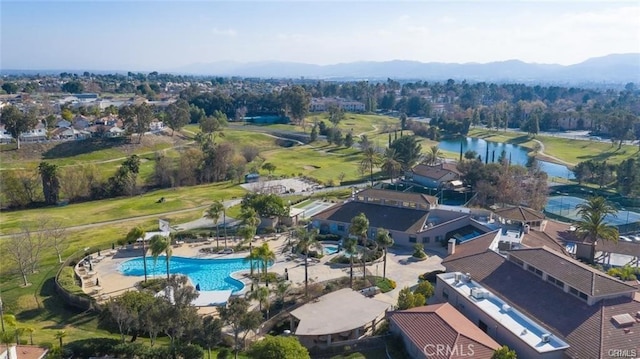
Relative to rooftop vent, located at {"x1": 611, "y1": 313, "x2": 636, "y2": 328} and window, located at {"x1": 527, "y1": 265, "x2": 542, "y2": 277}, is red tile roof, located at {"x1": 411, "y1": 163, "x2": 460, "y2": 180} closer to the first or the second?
window, located at {"x1": 527, "y1": 265, "x2": 542, "y2": 277}

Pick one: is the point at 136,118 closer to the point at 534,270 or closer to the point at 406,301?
the point at 406,301

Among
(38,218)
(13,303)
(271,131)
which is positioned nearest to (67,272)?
(13,303)

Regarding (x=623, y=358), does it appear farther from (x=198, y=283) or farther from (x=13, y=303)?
(x=13, y=303)

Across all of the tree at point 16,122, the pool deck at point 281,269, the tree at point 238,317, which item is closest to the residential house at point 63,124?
the tree at point 16,122

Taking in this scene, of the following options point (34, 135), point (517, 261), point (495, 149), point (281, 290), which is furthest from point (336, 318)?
point (495, 149)

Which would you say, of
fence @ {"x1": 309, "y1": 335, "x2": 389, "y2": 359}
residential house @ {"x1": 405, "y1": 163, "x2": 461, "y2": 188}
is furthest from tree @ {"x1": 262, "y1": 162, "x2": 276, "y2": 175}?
fence @ {"x1": 309, "y1": 335, "x2": 389, "y2": 359}
